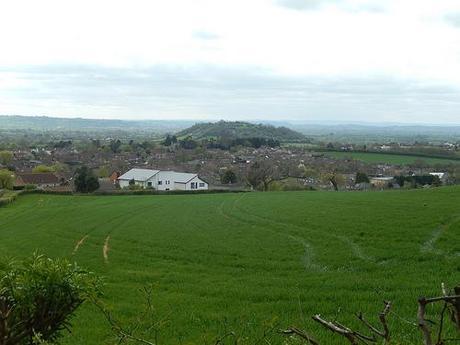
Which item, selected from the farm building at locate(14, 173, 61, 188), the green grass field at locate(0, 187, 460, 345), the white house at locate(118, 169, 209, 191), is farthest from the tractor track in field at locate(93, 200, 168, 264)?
the farm building at locate(14, 173, 61, 188)

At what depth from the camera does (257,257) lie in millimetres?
22812

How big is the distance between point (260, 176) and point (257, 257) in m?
58.1

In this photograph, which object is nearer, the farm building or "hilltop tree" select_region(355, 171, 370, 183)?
"hilltop tree" select_region(355, 171, 370, 183)

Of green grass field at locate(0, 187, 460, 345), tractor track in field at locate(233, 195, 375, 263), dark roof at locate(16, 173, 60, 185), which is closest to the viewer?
green grass field at locate(0, 187, 460, 345)

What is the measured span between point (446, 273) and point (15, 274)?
14.8 m

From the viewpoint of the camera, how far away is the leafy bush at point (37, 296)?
5.43 meters

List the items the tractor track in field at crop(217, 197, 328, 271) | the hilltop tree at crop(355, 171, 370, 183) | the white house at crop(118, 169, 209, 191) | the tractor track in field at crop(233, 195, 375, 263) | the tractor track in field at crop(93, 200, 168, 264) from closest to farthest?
the tractor track in field at crop(217, 197, 328, 271) → the tractor track in field at crop(233, 195, 375, 263) → the tractor track in field at crop(93, 200, 168, 264) → the hilltop tree at crop(355, 171, 370, 183) → the white house at crop(118, 169, 209, 191)

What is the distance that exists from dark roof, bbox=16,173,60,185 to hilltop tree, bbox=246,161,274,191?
35826mm

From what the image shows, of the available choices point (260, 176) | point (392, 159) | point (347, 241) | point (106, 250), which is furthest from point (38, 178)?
point (347, 241)

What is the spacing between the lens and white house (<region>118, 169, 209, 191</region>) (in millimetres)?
89750

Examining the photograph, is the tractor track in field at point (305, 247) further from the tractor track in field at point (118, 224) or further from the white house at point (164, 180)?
the white house at point (164, 180)

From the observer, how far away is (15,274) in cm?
568

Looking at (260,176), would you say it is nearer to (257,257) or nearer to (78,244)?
(78,244)

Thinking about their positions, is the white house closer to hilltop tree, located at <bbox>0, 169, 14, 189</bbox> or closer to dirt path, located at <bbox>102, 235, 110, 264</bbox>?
hilltop tree, located at <bbox>0, 169, 14, 189</bbox>
